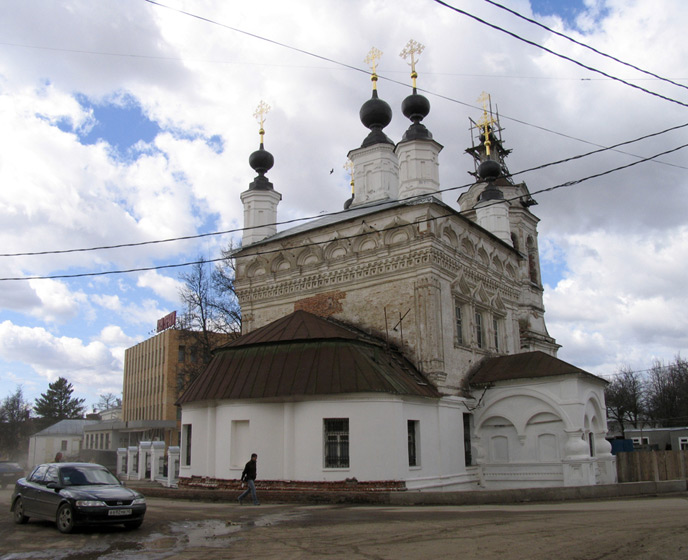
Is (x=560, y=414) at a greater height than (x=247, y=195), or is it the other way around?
(x=247, y=195)

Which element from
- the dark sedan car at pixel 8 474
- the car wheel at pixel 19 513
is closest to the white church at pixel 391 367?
the car wheel at pixel 19 513

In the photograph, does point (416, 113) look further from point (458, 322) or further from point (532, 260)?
point (532, 260)

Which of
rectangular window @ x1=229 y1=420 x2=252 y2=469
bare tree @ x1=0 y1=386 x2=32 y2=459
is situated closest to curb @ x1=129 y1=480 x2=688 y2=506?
rectangular window @ x1=229 y1=420 x2=252 y2=469

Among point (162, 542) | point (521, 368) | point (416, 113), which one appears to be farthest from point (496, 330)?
point (162, 542)

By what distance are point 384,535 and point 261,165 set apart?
63.8 feet

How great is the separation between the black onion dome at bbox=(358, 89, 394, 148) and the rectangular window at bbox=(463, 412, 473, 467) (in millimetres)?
10952

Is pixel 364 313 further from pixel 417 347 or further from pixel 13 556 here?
pixel 13 556

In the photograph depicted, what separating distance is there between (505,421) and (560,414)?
1.86 metres

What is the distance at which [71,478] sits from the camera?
10.3 m

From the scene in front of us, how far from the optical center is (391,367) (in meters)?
17.0

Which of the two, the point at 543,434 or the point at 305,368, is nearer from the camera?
the point at 305,368

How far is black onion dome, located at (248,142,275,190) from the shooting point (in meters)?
25.5

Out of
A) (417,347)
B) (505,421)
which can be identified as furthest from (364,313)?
(505,421)

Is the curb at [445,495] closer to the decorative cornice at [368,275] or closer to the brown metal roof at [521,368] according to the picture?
the brown metal roof at [521,368]
